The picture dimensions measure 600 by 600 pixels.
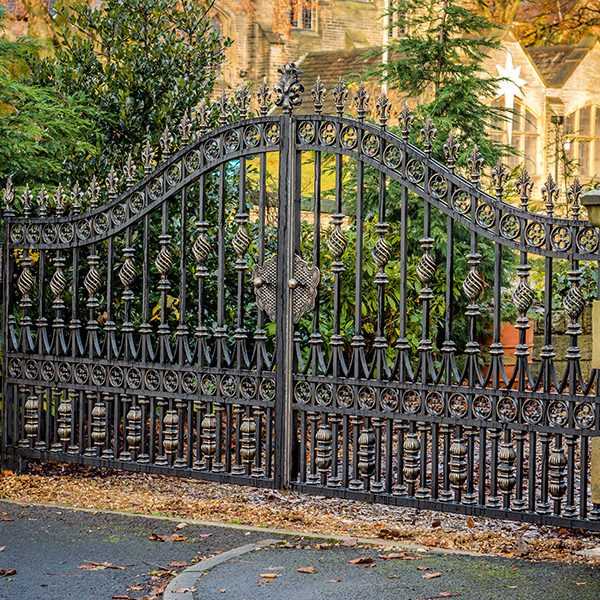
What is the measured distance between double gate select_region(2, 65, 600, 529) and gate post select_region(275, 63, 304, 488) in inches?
0.5

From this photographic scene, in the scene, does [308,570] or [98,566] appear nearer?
[308,570]

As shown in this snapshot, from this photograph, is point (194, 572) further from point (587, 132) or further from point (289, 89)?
point (587, 132)

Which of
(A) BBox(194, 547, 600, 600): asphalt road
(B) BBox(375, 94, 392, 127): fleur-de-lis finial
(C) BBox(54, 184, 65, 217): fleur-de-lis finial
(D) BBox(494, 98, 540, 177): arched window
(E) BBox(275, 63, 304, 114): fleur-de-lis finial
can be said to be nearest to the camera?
(A) BBox(194, 547, 600, 600): asphalt road

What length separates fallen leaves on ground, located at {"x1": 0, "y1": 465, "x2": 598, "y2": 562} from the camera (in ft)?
25.4

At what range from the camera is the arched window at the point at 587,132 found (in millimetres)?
46500

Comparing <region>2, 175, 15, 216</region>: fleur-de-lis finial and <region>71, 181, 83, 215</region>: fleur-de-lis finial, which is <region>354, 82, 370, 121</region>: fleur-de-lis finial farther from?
<region>2, 175, 15, 216</region>: fleur-de-lis finial

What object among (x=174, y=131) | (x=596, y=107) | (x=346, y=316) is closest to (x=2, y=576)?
(x=174, y=131)

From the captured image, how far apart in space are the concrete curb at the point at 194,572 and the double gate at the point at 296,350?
116 centimetres

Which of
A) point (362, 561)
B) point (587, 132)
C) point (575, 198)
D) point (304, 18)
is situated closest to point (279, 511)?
point (362, 561)

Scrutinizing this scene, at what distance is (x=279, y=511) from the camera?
8.68m

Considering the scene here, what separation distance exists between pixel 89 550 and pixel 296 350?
1874mm

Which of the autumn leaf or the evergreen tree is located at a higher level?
the evergreen tree

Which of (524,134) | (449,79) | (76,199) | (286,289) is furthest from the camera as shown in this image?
(524,134)

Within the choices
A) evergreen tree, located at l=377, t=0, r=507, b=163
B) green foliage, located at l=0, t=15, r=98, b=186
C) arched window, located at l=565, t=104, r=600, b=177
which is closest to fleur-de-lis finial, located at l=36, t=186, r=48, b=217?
green foliage, located at l=0, t=15, r=98, b=186
